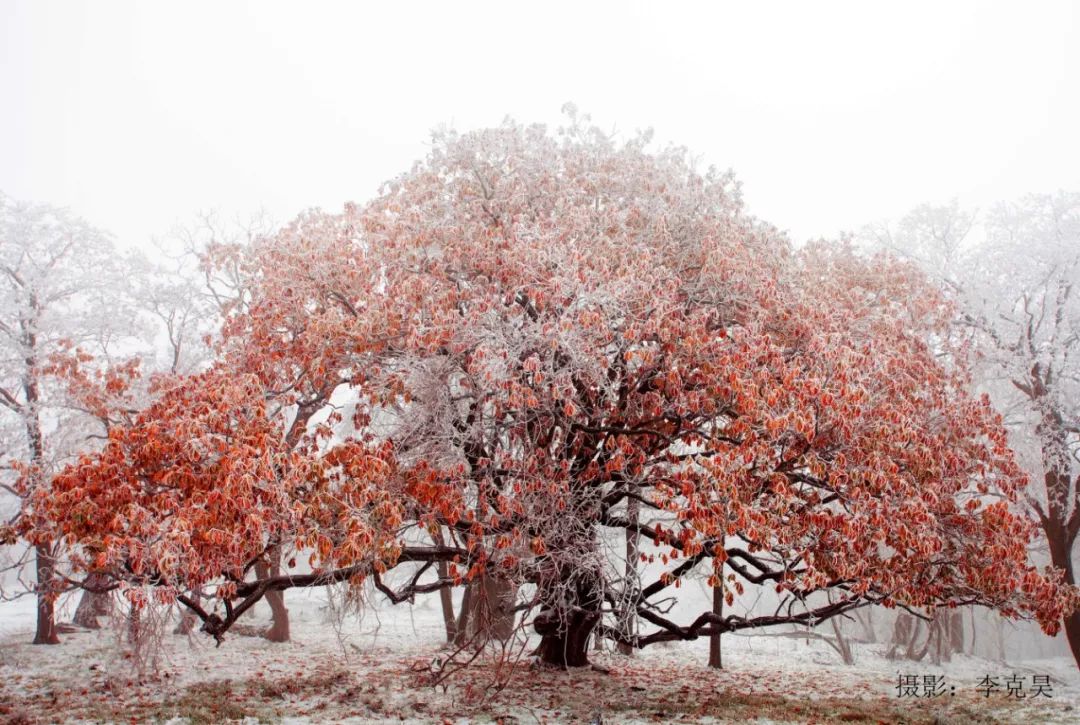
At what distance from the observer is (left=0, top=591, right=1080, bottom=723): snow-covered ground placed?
9586 millimetres

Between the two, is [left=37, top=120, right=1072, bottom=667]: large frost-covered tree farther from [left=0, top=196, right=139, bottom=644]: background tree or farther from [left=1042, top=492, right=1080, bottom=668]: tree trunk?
[left=0, top=196, right=139, bottom=644]: background tree

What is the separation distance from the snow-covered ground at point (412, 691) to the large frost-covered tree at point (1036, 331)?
4102mm

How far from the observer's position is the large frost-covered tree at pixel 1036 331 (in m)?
15.0

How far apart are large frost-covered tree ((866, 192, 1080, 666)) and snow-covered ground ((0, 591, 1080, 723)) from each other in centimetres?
410

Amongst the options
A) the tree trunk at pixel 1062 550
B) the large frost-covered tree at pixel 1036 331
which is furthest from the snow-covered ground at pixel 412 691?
the large frost-covered tree at pixel 1036 331

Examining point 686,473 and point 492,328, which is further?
point 492,328

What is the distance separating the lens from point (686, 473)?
906 centimetres

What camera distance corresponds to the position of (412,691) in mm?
11328

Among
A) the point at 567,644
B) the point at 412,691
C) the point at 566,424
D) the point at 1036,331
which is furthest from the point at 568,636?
the point at 1036,331

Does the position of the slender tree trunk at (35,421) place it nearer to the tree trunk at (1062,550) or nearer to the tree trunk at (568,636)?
the tree trunk at (568,636)

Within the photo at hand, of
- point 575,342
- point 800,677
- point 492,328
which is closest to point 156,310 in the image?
point 492,328

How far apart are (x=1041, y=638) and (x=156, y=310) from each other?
38.3 metres

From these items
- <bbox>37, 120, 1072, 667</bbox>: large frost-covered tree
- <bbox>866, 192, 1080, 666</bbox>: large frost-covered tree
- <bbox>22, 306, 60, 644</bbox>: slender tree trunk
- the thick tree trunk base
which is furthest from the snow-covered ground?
<bbox>866, 192, 1080, 666</bbox>: large frost-covered tree

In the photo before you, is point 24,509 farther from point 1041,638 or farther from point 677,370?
point 1041,638
